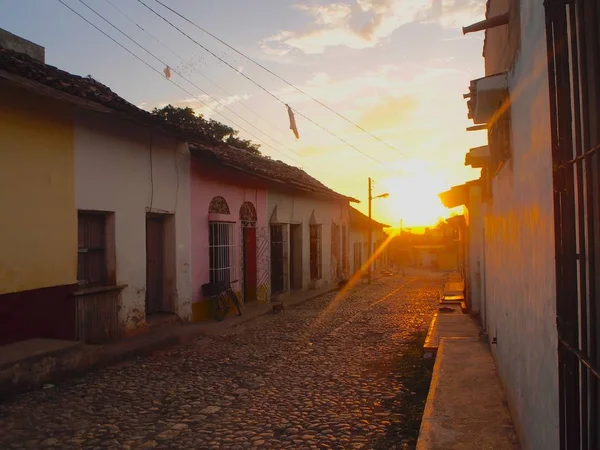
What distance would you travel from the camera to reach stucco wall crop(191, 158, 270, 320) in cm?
1105

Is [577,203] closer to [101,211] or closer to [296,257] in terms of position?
[101,211]

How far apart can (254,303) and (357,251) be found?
1629 cm

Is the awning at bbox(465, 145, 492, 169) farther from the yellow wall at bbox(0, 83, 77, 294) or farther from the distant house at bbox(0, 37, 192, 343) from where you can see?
the yellow wall at bbox(0, 83, 77, 294)

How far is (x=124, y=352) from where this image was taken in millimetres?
7539

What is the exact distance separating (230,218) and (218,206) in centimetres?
61

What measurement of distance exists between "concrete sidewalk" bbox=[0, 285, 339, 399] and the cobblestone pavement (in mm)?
166

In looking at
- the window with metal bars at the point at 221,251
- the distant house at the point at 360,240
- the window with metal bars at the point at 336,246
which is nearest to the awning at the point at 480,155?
the window with metal bars at the point at 221,251

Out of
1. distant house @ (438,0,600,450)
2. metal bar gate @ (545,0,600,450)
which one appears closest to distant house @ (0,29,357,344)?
distant house @ (438,0,600,450)

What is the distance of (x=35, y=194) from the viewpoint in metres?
6.92

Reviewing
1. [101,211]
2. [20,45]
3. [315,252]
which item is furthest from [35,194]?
[315,252]

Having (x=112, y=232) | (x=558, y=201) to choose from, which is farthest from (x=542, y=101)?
(x=112, y=232)

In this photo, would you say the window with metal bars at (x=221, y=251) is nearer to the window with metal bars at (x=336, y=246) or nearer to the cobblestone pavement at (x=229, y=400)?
the cobblestone pavement at (x=229, y=400)

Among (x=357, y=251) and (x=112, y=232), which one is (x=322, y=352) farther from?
(x=357, y=251)

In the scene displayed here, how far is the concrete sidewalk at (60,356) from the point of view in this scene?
224 inches
